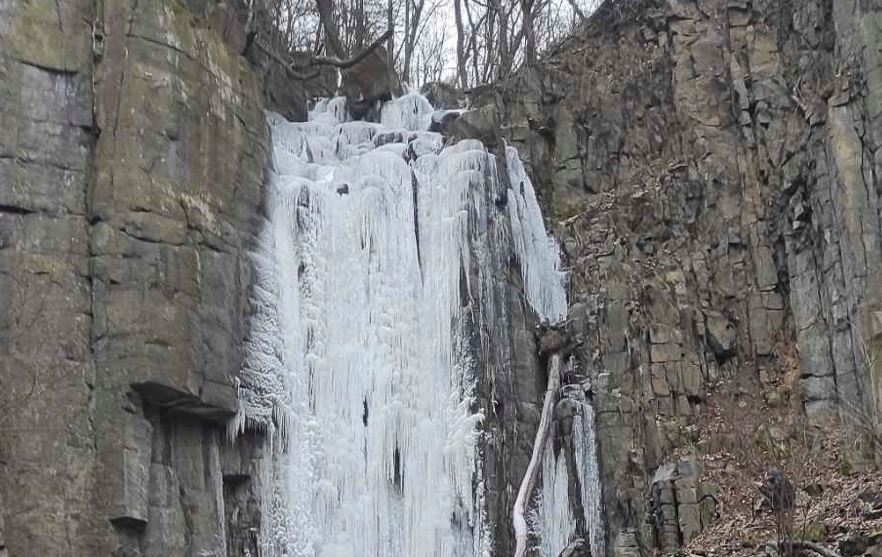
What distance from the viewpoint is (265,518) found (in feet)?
50.0

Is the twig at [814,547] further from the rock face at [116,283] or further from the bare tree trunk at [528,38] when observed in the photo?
the bare tree trunk at [528,38]

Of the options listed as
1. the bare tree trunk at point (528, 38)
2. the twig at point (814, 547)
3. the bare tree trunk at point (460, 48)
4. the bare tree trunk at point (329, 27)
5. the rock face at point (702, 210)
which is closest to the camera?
the twig at point (814, 547)

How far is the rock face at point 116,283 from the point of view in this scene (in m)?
13.2

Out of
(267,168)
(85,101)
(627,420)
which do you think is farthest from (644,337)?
(85,101)

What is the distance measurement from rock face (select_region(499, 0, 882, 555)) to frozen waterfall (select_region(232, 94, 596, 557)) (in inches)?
52.3

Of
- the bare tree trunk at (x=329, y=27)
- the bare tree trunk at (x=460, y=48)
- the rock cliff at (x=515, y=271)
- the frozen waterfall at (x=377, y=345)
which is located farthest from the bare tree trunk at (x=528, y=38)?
the frozen waterfall at (x=377, y=345)

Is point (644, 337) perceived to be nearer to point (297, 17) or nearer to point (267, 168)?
point (267, 168)

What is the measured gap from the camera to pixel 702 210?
19.2 m

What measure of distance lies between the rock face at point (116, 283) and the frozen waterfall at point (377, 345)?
2.48 ft

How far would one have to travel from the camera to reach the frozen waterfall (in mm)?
15516

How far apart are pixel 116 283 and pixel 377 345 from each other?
4131 mm

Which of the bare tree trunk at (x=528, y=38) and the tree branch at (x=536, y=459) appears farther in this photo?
the bare tree trunk at (x=528, y=38)

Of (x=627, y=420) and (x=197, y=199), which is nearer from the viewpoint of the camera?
(x=197, y=199)

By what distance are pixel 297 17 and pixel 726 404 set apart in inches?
610
